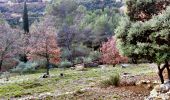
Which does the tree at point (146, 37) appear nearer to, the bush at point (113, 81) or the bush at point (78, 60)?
the bush at point (113, 81)

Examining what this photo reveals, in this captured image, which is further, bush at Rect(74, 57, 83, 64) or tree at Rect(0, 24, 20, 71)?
bush at Rect(74, 57, 83, 64)

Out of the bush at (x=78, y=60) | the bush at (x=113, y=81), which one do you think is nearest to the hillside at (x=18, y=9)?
the bush at (x=78, y=60)

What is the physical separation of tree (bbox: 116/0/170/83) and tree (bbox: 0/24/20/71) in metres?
33.0

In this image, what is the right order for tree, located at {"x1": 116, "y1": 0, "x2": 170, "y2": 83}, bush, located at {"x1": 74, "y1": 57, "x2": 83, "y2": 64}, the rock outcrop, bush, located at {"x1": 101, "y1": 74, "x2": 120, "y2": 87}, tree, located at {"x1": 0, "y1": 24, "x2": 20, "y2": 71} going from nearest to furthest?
the rock outcrop < tree, located at {"x1": 116, "y1": 0, "x2": 170, "y2": 83} < bush, located at {"x1": 101, "y1": 74, "x2": 120, "y2": 87} < tree, located at {"x1": 0, "y1": 24, "x2": 20, "y2": 71} < bush, located at {"x1": 74, "y1": 57, "x2": 83, "y2": 64}

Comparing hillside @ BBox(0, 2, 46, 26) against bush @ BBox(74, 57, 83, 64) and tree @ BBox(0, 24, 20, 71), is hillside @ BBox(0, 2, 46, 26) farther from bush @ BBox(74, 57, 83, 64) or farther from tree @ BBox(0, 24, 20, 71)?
tree @ BBox(0, 24, 20, 71)

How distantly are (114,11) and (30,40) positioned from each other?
34.7 m

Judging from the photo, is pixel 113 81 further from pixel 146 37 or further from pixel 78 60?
pixel 78 60

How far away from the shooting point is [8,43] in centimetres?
5434

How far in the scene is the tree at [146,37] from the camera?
19.7 m

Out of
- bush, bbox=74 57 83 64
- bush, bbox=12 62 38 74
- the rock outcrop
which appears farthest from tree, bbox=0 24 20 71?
the rock outcrop

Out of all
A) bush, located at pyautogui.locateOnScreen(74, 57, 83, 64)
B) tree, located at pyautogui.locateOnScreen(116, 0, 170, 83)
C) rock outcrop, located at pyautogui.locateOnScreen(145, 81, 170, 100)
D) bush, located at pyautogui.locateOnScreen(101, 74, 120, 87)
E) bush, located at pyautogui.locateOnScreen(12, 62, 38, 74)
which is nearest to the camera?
rock outcrop, located at pyautogui.locateOnScreen(145, 81, 170, 100)

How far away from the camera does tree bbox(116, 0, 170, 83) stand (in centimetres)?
1973

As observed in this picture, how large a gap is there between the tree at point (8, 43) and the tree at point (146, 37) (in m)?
33.0

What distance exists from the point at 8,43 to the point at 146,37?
36500mm
